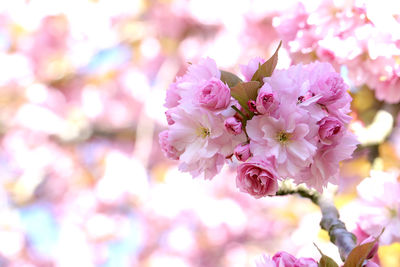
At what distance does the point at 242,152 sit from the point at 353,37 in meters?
0.52

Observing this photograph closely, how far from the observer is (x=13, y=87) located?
4.28 metres

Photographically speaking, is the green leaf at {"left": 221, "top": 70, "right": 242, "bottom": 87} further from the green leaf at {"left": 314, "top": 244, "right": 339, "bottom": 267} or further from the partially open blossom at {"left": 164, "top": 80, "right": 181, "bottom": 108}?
the green leaf at {"left": 314, "top": 244, "right": 339, "bottom": 267}

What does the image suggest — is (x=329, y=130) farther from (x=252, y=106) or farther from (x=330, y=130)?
(x=252, y=106)

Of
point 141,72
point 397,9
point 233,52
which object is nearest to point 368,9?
point 397,9

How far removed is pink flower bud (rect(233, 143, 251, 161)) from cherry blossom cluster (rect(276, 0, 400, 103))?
466 millimetres

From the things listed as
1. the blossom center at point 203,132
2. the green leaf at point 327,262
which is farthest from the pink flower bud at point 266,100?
the green leaf at point 327,262

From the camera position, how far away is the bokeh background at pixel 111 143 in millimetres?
3725

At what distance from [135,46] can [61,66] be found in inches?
23.3

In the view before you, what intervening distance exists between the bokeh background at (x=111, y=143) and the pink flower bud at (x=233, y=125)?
200cm

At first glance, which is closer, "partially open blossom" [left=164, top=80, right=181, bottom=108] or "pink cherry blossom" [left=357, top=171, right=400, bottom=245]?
"partially open blossom" [left=164, top=80, right=181, bottom=108]

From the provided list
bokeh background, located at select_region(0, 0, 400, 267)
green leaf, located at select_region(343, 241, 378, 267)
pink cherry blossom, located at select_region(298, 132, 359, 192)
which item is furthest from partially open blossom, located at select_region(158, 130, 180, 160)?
bokeh background, located at select_region(0, 0, 400, 267)

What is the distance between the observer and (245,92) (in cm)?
93

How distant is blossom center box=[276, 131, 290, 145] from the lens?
0.90 meters

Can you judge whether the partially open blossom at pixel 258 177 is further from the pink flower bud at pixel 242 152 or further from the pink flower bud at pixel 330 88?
the pink flower bud at pixel 330 88
